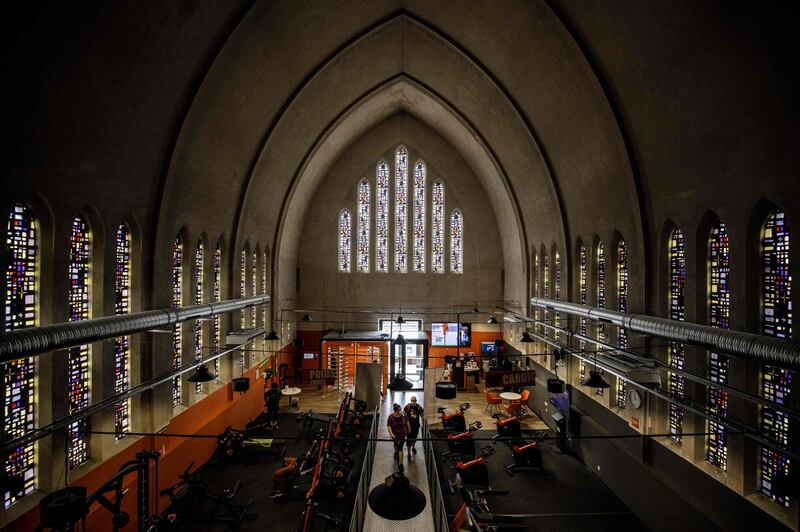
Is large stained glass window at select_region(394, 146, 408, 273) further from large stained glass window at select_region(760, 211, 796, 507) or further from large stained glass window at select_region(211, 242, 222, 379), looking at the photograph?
large stained glass window at select_region(760, 211, 796, 507)

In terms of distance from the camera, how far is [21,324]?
6211 millimetres

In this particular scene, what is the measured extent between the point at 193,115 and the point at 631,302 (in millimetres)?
11009

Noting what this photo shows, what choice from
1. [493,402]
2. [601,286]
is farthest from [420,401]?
[601,286]

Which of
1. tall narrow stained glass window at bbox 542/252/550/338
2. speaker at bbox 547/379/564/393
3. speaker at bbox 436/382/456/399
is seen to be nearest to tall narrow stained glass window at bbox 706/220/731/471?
speaker at bbox 547/379/564/393

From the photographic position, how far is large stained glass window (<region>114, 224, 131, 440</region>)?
27.4 ft

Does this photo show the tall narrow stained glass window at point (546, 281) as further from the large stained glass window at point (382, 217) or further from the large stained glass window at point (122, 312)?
the large stained glass window at point (122, 312)

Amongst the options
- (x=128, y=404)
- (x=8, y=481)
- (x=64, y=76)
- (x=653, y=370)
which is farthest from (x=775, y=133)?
(x=128, y=404)

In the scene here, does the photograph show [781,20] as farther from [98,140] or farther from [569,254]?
[98,140]

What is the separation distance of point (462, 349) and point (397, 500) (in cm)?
1567

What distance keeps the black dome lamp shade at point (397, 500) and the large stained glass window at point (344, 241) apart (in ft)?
51.1

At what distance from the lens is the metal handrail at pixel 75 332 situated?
4.94m

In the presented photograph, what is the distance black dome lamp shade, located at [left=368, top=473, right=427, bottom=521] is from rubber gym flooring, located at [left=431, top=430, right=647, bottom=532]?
195 inches

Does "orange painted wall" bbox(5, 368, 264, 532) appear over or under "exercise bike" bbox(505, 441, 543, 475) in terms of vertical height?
over

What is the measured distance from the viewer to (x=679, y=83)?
703 centimetres
